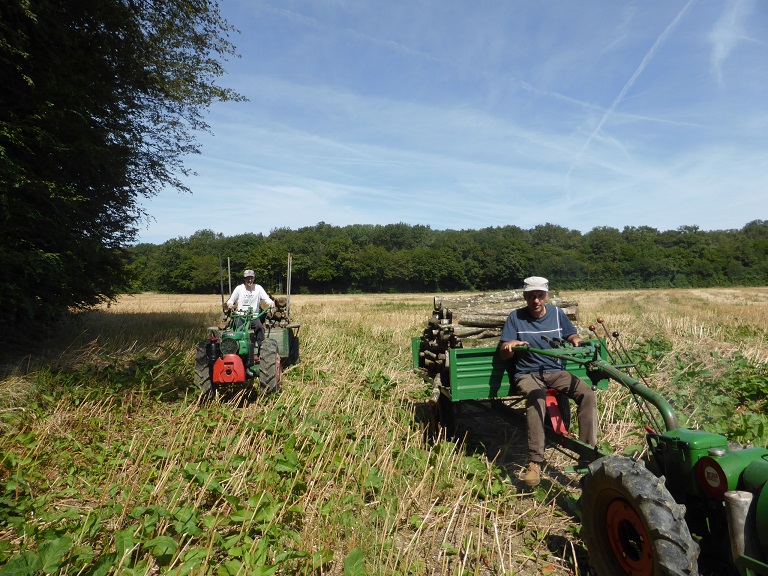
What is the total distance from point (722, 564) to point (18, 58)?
9.46m

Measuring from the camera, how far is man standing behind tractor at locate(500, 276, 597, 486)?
420cm

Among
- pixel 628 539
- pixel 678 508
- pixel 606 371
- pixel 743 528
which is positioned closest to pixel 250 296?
pixel 606 371

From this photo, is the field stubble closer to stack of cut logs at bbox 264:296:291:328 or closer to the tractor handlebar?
the tractor handlebar

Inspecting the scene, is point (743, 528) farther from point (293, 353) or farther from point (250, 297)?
point (293, 353)

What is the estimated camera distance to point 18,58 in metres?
6.75

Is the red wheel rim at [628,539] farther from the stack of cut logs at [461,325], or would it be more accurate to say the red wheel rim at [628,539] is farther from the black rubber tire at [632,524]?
the stack of cut logs at [461,325]

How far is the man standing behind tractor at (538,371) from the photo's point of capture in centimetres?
420

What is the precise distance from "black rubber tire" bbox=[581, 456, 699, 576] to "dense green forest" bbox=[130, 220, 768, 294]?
5691cm

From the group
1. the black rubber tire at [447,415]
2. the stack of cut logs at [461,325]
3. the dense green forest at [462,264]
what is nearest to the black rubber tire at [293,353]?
the stack of cut logs at [461,325]

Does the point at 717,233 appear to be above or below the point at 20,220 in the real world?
above

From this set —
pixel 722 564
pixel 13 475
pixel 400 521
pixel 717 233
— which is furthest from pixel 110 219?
pixel 717 233

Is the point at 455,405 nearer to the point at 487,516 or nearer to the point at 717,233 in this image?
the point at 487,516

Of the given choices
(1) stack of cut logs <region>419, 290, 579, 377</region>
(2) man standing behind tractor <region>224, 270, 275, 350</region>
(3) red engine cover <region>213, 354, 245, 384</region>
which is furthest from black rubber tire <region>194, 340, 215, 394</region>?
(1) stack of cut logs <region>419, 290, 579, 377</region>

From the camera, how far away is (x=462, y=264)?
76000 mm
